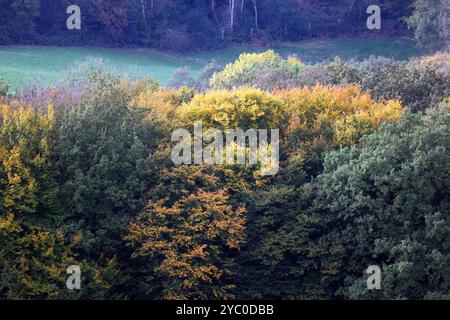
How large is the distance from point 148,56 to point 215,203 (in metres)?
34.3

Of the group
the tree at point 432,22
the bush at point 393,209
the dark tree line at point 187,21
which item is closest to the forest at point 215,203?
the bush at point 393,209

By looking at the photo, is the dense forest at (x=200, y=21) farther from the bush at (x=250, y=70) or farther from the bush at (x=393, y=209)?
the bush at (x=393, y=209)

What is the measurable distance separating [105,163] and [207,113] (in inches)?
141

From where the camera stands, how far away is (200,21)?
5400cm

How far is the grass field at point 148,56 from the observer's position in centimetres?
3528

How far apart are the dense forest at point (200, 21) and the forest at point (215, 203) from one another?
2694 centimetres

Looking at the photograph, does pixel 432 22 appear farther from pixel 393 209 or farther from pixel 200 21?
pixel 393 209

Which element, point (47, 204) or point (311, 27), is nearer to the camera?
point (47, 204)

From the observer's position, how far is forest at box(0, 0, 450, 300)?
47.9 feet

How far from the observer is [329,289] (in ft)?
53.5

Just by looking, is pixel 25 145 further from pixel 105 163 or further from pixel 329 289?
pixel 329 289

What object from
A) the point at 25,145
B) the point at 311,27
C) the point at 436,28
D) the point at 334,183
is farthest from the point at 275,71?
the point at 311,27

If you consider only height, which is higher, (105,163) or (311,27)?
(311,27)

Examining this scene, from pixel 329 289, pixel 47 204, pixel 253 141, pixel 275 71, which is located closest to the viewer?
pixel 47 204
